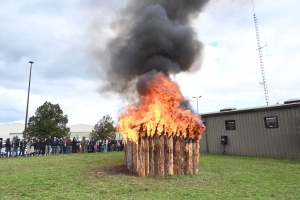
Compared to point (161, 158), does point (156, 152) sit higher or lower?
higher

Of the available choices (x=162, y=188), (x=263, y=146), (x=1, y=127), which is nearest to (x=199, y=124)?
(x=162, y=188)

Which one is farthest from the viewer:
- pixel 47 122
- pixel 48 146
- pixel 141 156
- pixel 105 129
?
pixel 105 129

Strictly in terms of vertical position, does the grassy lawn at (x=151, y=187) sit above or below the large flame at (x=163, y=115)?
below

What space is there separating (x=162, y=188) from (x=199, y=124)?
3.53 meters

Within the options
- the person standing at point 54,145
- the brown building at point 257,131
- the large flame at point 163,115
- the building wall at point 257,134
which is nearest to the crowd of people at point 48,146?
the person standing at point 54,145

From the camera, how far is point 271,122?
55.7 feet

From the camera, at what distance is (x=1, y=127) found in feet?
216

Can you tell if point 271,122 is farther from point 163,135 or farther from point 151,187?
point 151,187

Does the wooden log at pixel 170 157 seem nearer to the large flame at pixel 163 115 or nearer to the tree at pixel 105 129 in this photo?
the large flame at pixel 163 115

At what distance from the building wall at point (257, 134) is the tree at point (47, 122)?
21.4m

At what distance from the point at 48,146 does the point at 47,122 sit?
37.9 ft

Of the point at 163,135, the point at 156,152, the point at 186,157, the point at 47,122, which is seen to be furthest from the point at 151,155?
the point at 47,122

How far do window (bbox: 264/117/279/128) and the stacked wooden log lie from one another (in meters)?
10.5

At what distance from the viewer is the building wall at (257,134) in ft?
51.6
